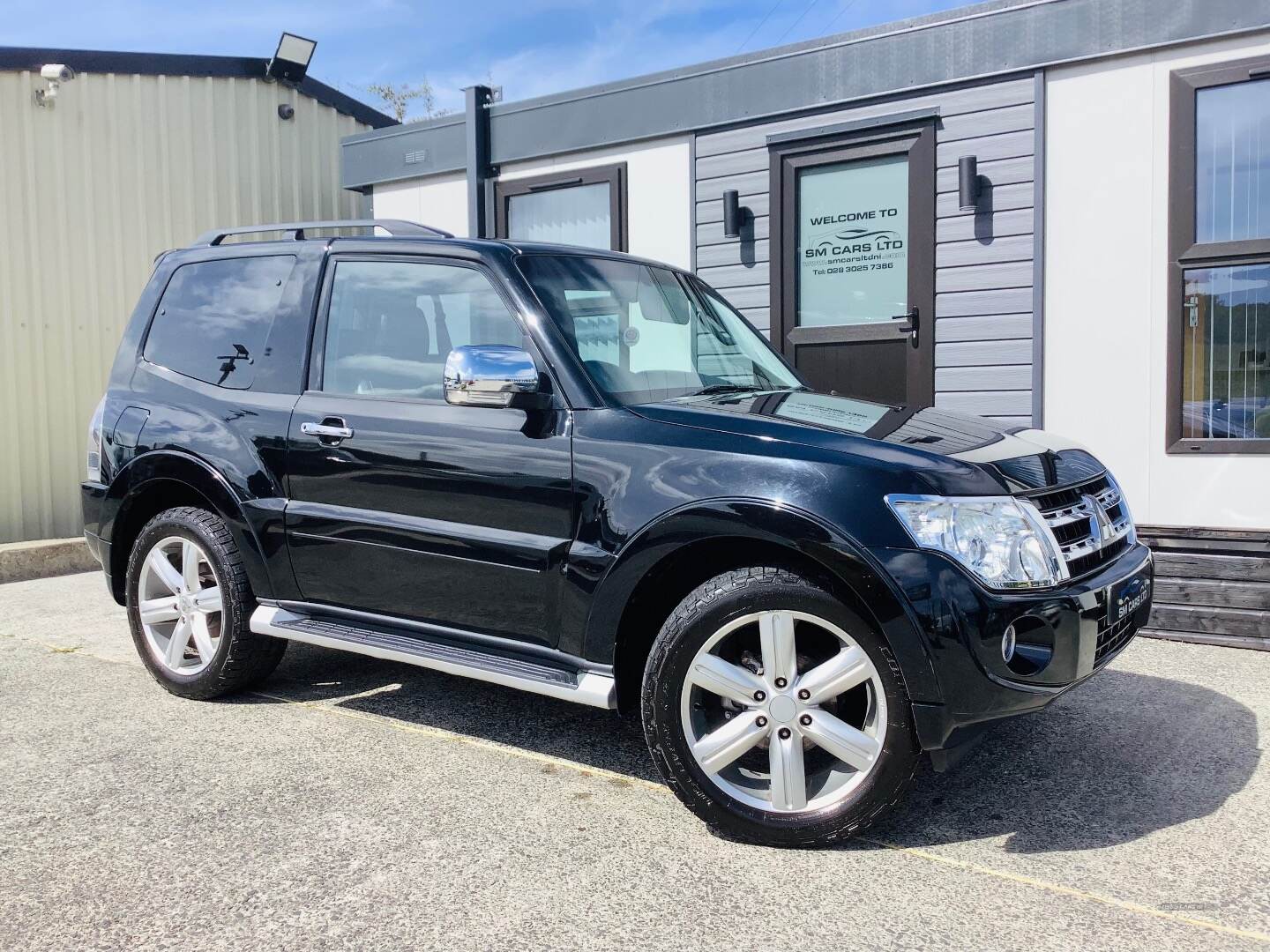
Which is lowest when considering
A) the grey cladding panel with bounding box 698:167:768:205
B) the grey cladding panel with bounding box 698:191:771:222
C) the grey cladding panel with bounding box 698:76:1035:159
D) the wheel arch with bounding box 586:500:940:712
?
the wheel arch with bounding box 586:500:940:712

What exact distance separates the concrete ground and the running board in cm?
35

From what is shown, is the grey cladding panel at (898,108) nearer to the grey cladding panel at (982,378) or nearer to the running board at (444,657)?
the grey cladding panel at (982,378)

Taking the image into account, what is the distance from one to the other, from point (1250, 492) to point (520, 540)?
4.29 meters

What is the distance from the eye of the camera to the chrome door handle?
3973mm

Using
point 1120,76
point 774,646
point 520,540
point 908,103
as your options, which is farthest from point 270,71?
point 774,646

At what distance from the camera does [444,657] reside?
375 cm

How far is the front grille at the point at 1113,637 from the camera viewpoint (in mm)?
3123

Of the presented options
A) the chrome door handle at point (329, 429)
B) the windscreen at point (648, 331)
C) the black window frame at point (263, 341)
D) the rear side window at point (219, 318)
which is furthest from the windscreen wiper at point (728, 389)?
the rear side window at point (219, 318)

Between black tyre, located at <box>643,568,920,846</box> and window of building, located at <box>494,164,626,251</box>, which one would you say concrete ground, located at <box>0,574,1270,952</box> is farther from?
window of building, located at <box>494,164,626,251</box>

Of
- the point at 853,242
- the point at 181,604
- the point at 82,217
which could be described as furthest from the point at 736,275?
the point at 82,217

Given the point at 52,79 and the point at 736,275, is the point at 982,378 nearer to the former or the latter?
the point at 736,275

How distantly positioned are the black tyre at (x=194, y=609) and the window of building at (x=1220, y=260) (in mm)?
4832

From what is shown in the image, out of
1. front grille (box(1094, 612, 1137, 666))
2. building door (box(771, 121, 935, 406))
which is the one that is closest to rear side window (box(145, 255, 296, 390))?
front grille (box(1094, 612, 1137, 666))

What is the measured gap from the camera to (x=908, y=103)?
680 cm
